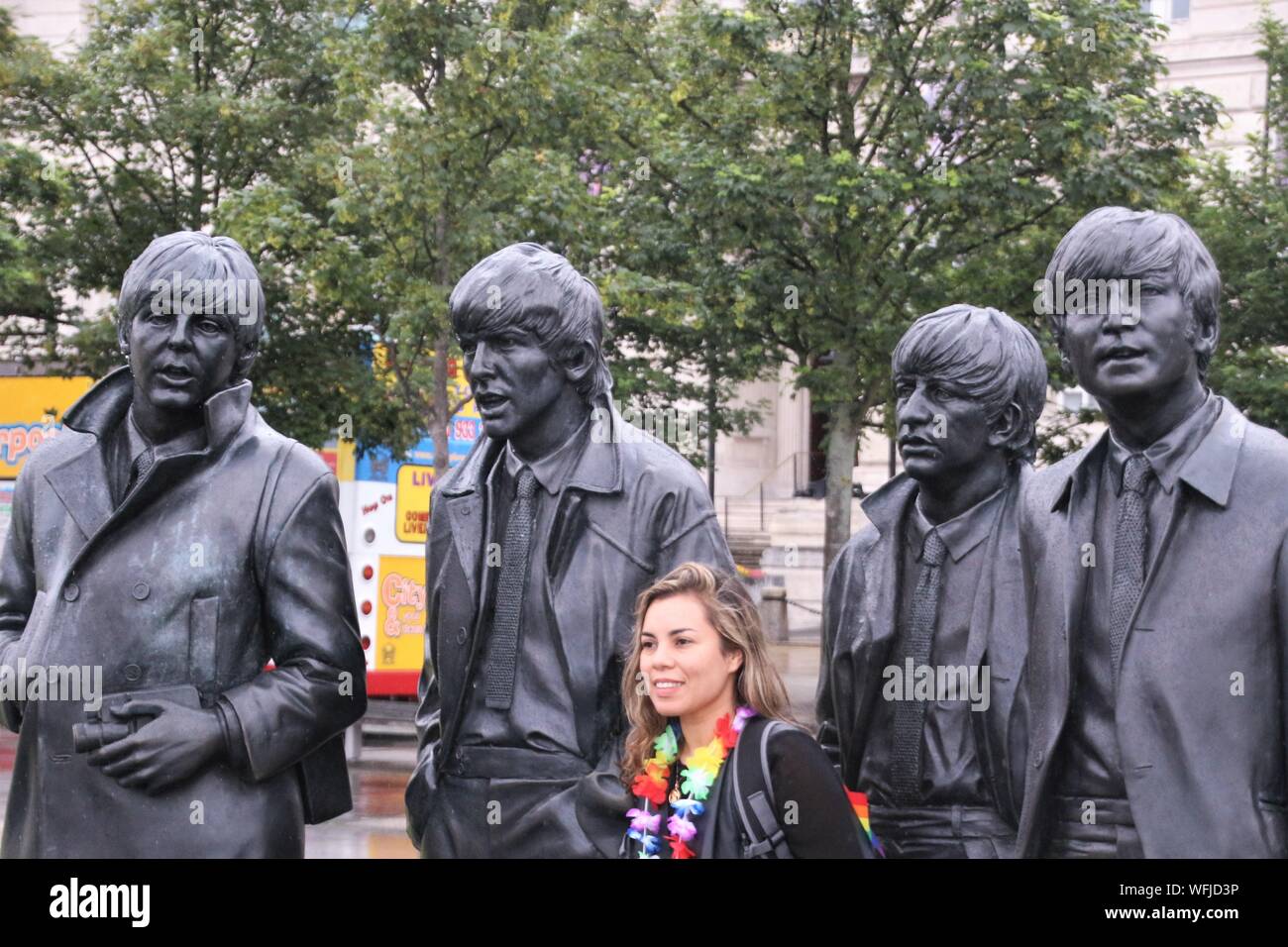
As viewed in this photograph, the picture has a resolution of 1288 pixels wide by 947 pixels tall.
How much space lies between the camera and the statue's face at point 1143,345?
402cm

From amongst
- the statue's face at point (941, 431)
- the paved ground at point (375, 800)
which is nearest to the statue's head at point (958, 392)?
the statue's face at point (941, 431)

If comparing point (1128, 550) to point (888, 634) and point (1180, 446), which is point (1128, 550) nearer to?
point (1180, 446)

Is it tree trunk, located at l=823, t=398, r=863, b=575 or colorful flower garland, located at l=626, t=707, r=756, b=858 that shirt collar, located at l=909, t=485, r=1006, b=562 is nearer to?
colorful flower garland, located at l=626, t=707, r=756, b=858

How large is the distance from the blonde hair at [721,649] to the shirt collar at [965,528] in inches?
48.0

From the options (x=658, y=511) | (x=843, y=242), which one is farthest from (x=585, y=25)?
(x=658, y=511)

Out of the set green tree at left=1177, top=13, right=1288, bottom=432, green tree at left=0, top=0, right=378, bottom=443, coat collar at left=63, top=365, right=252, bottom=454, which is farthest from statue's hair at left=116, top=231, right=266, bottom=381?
green tree at left=1177, top=13, right=1288, bottom=432

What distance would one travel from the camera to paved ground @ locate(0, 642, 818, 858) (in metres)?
12.8

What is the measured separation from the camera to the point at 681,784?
4020mm

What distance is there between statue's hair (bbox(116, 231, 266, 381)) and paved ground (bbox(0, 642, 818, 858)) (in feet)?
19.6

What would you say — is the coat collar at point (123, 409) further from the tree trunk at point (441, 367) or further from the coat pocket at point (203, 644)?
the tree trunk at point (441, 367)

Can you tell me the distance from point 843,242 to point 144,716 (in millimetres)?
14877

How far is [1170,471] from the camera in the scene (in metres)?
4.04

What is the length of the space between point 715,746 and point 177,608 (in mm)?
1382
